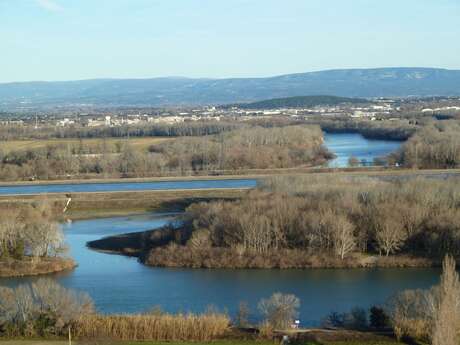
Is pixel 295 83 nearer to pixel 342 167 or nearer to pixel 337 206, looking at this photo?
pixel 342 167

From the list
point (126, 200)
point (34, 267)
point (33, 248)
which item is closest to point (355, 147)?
point (126, 200)

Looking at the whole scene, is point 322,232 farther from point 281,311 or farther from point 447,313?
point 447,313

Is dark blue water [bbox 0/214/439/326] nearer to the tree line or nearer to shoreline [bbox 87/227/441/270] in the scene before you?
shoreline [bbox 87/227/441/270]

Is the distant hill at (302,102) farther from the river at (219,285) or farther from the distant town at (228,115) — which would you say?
the river at (219,285)

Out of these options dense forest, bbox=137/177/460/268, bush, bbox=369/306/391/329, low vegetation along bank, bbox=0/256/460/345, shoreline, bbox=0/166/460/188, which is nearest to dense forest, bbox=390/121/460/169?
shoreline, bbox=0/166/460/188

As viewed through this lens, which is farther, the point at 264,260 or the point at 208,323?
the point at 264,260

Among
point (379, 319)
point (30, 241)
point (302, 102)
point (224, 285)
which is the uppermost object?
point (302, 102)
